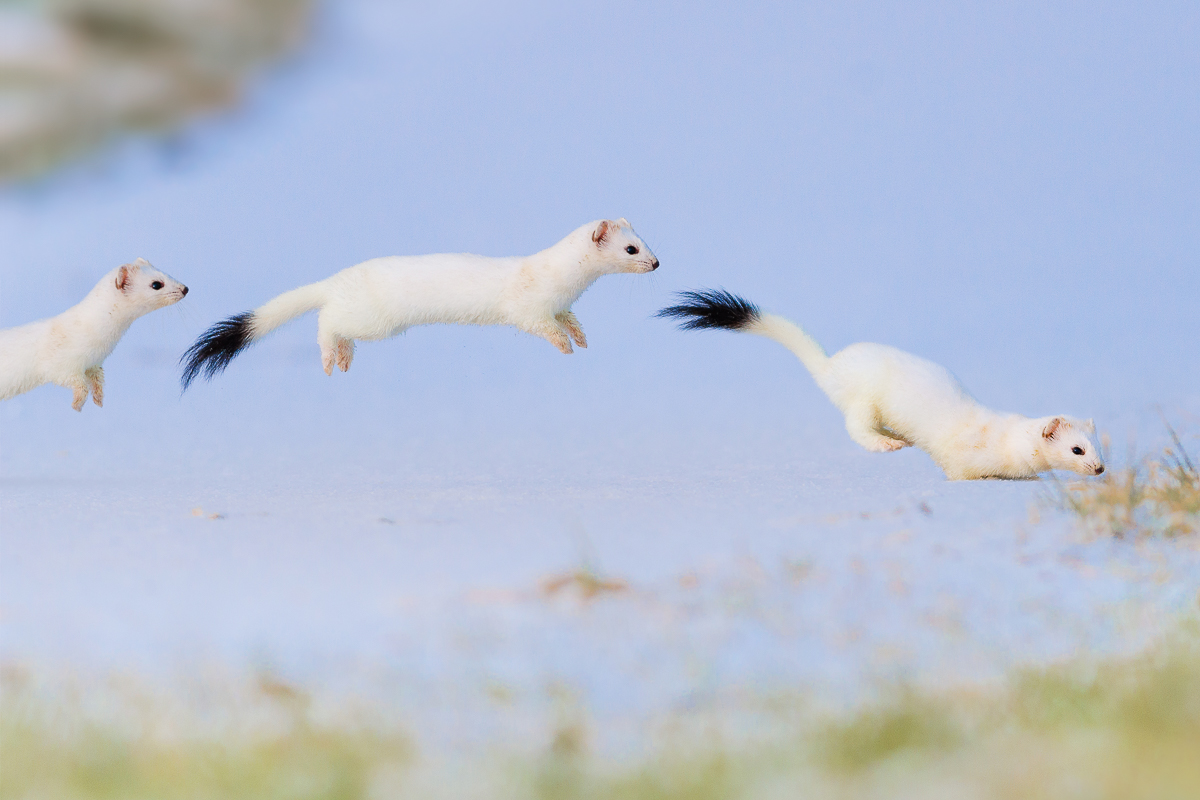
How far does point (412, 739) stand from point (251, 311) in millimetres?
3146

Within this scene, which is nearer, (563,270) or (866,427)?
(563,270)

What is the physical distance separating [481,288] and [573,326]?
0.40 metres

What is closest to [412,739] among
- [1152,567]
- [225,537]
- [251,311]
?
[225,537]

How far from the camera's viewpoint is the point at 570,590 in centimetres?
304

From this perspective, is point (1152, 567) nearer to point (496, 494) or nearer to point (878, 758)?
point (878, 758)

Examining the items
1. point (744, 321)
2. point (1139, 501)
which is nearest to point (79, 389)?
point (744, 321)

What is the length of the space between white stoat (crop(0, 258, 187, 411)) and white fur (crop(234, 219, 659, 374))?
981 mm

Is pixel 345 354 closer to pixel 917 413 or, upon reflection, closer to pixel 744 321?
pixel 744 321

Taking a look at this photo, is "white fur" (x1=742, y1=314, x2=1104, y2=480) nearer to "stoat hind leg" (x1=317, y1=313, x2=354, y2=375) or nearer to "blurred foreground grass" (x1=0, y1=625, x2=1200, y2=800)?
"stoat hind leg" (x1=317, y1=313, x2=354, y2=375)

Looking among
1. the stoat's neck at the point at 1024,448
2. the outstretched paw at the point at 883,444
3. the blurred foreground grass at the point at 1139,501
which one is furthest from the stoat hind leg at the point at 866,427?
the blurred foreground grass at the point at 1139,501

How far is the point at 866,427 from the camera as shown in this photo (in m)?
5.10

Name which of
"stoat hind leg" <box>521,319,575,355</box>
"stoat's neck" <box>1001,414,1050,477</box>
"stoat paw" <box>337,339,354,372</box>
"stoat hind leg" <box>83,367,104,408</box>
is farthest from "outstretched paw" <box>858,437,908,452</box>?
"stoat hind leg" <box>83,367,104,408</box>

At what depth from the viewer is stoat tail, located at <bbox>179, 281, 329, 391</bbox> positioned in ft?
16.6

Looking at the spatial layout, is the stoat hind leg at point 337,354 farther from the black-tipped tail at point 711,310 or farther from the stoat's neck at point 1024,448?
the stoat's neck at point 1024,448
